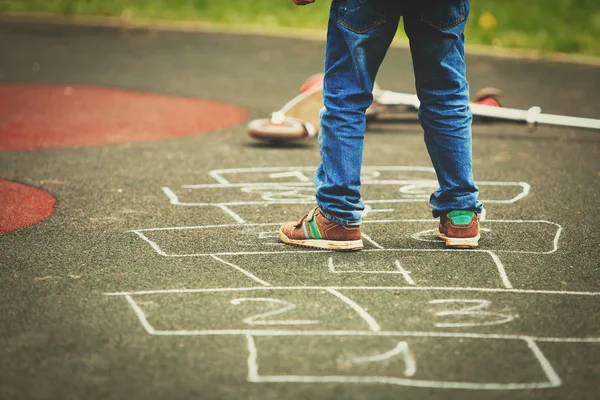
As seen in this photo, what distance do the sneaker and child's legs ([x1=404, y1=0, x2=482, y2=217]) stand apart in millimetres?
38

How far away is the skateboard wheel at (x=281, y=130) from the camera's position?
5680 millimetres

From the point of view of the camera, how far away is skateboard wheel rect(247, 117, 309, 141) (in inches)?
224

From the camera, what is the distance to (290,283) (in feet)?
10.3

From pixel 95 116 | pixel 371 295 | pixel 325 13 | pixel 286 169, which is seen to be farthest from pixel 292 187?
pixel 325 13

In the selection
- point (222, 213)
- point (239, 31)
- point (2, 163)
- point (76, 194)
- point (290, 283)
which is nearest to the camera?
point (290, 283)

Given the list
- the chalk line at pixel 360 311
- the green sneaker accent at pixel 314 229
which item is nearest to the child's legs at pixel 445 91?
the green sneaker accent at pixel 314 229

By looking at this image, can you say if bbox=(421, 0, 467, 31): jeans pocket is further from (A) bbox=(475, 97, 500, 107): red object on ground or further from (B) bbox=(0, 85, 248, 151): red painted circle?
(B) bbox=(0, 85, 248, 151): red painted circle

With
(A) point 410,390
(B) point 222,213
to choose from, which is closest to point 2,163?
(B) point 222,213

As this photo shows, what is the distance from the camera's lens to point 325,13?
45.9 ft

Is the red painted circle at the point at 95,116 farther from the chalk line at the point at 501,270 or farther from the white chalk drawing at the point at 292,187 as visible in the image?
the chalk line at the point at 501,270

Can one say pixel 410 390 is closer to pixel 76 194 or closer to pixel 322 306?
pixel 322 306

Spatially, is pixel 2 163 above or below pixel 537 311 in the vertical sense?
below

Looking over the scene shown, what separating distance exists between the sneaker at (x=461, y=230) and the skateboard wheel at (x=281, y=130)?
7.24 ft

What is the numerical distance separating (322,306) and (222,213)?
1350 mm
